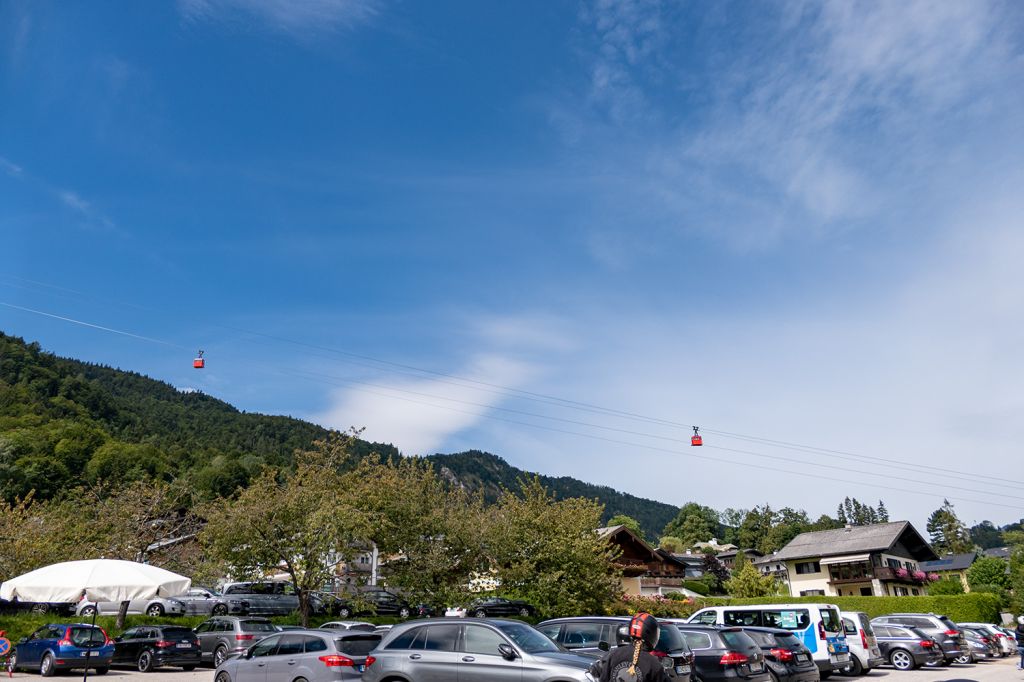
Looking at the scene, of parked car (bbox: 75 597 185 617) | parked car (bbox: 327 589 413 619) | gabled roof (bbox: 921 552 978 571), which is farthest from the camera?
gabled roof (bbox: 921 552 978 571)

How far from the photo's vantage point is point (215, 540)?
89.3 ft

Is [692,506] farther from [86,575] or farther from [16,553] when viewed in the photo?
[86,575]

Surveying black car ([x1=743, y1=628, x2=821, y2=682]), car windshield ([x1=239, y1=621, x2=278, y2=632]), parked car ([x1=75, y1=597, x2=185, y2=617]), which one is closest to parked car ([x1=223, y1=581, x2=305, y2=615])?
parked car ([x1=75, y1=597, x2=185, y2=617])

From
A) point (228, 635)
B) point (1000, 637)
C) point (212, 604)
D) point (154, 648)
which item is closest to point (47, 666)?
point (154, 648)

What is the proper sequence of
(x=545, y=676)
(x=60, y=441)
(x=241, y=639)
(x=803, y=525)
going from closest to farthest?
(x=545, y=676)
(x=241, y=639)
(x=60, y=441)
(x=803, y=525)

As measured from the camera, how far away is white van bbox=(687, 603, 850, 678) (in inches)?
724

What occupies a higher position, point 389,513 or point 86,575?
point 389,513

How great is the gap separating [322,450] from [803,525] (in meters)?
131

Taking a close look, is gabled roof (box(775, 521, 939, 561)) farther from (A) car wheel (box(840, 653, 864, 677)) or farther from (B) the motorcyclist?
(B) the motorcyclist

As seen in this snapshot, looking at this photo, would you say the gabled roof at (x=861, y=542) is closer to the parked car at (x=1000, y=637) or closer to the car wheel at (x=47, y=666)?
the parked car at (x=1000, y=637)

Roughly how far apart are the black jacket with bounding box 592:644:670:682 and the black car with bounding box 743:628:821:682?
9481 mm

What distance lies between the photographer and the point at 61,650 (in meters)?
18.7

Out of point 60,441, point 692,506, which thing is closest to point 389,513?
point 60,441

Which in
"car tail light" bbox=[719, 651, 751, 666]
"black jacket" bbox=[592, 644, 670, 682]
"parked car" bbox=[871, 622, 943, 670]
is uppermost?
"black jacket" bbox=[592, 644, 670, 682]
